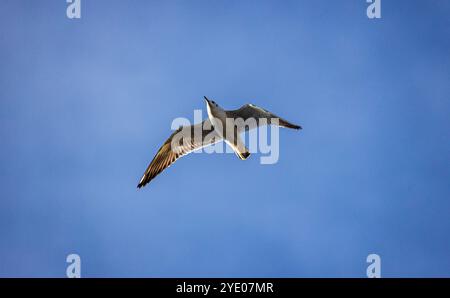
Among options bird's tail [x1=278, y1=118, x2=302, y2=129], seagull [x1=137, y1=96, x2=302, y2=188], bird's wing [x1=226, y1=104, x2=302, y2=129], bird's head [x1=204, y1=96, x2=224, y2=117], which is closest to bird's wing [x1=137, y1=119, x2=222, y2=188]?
seagull [x1=137, y1=96, x2=302, y2=188]

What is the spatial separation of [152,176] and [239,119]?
82.6 inches

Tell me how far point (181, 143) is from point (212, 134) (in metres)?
0.63

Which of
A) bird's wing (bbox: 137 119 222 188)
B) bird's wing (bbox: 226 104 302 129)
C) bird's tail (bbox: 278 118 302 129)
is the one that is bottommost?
bird's wing (bbox: 137 119 222 188)

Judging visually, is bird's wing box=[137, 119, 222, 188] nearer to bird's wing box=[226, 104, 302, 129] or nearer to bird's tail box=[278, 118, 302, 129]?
bird's wing box=[226, 104, 302, 129]

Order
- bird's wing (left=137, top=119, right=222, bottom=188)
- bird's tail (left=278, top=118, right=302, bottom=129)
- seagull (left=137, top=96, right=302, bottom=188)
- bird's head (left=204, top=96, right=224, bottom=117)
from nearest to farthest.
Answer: bird's head (left=204, top=96, right=224, bottom=117), seagull (left=137, top=96, right=302, bottom=188), bird's tail (left=278, top=118, right=302, bottom=129), bird's wing (left=137, top=119, right=222, bottom=188)

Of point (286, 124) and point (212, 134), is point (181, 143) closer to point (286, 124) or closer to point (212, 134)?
point (212, 134)

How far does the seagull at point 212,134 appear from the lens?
9.65 meters

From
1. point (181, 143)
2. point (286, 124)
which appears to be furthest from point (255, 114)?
point (181, 143)

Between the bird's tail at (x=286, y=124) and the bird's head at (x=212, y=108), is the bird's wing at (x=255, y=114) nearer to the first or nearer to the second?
the bird's tail at (x=286, y=124)

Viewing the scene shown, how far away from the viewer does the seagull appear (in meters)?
9.65

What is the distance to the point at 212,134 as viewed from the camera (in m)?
10.3

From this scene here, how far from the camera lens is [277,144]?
10.2 meters

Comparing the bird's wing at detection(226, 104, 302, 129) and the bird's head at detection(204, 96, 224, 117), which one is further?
the bird's wing at detection(226, 104, 302, 129)
